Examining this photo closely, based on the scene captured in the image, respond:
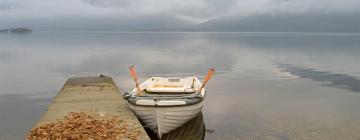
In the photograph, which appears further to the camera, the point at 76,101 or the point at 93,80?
the point at 93,80

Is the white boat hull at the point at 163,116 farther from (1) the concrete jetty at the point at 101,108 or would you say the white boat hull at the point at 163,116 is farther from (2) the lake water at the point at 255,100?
(2) the lake water at the point at 255,100

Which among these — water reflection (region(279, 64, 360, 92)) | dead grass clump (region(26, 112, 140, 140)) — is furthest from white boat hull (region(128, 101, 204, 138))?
water reflection (region(279, 64, 360, 92))

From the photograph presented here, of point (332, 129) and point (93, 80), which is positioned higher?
point (93, 80)

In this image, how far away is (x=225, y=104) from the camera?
2478 centimetres

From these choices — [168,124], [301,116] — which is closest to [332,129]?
[301,116]

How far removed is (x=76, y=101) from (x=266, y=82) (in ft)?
66.5

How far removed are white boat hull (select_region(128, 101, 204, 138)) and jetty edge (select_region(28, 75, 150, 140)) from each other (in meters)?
0.44

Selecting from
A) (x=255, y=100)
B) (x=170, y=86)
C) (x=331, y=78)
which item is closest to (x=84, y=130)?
(x=170, y=86)

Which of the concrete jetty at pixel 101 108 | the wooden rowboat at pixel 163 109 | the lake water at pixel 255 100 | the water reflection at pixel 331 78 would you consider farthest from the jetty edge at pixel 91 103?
the water reflection at pixel 331 78

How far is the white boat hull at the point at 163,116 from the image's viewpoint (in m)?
14.5

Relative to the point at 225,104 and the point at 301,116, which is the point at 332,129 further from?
the point at 225,104

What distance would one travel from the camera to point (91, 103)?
18.0 m

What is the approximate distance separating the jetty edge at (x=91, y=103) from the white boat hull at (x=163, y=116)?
44cm

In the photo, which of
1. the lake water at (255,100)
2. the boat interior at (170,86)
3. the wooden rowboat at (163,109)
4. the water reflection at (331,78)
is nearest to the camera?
the wooden rowboat at (163,109)
